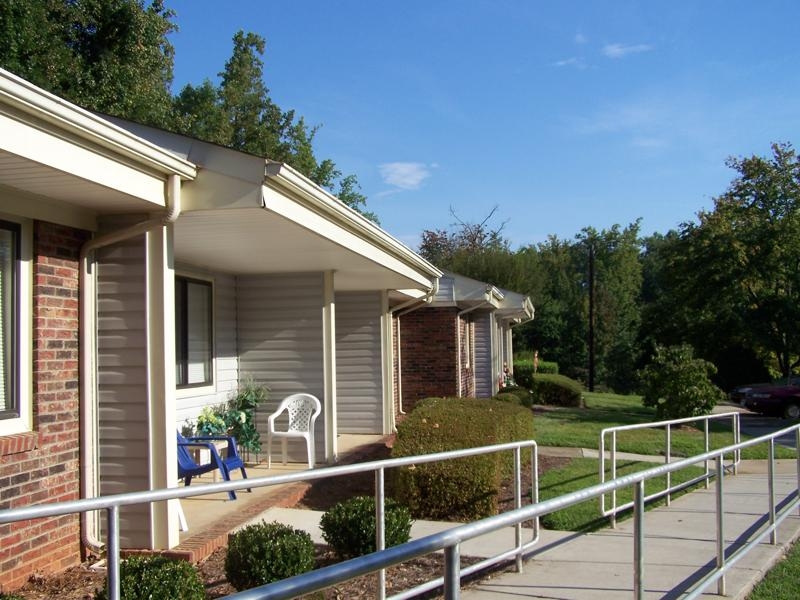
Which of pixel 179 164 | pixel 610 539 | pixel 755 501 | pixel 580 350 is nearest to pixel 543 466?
pixel 755 501

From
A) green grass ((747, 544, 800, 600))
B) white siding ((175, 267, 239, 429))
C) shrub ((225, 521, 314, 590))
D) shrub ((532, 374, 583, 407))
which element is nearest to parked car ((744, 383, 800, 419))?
shrub ((532, 374, 583, 407))

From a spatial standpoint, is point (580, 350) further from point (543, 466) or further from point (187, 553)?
point (187, 553)

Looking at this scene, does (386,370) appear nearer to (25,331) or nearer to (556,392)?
(25,331)

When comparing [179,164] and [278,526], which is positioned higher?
[179,164]

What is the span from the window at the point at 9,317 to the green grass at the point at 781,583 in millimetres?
5096

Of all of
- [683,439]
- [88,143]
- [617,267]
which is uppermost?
[617,267]

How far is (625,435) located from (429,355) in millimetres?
4870

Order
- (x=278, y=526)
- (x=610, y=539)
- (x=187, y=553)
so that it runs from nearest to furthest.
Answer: (x=278, y=526) → (x=187, y=553) → (x=610, y=539)

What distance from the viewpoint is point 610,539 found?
685 centimetres

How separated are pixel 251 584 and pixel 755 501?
20.1ft

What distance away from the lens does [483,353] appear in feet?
73.2

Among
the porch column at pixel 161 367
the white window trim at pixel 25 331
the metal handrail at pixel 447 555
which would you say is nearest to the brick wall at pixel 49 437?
the white window trim at pixel 25 331

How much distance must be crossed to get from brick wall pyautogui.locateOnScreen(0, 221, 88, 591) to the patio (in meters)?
0.84

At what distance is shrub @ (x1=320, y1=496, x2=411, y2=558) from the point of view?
570 centimetres
